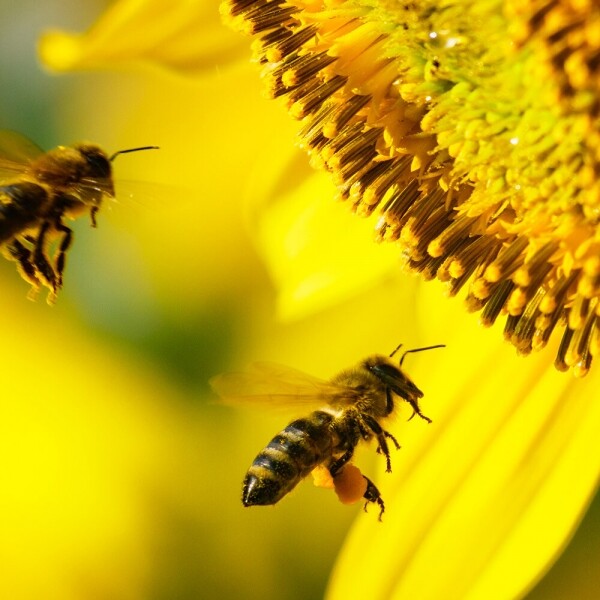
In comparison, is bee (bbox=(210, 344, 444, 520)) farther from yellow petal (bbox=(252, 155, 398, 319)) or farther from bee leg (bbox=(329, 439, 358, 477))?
yellow petal (bbox=(252, 155, 398, 319))

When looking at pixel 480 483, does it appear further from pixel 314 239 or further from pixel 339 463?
pixel 314 239

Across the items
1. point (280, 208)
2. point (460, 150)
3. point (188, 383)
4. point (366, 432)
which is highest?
point (460, 150)

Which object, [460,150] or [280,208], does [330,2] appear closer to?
[460,150]

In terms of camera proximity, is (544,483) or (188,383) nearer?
(544,483)

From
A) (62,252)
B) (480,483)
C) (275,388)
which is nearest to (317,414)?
(275,388)

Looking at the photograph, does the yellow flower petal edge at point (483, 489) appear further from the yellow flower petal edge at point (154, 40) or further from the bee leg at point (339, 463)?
the yellow flower petal edge at point (154, 40)

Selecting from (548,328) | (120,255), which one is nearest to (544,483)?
(548,328)

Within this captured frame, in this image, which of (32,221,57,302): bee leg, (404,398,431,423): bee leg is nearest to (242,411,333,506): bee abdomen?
(404,398,431,423): bee leg
